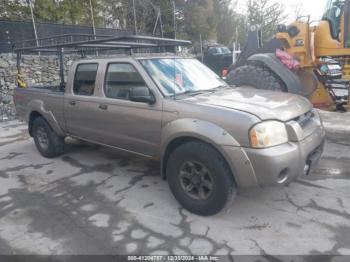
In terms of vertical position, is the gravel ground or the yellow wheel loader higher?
the yellow wheel loader

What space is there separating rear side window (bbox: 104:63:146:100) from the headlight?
61.8 inches

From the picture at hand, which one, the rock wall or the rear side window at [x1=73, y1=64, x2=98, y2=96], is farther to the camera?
the rock wall

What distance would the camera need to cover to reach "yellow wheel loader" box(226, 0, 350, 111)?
577 centimetres

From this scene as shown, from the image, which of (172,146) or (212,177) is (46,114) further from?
(212,177)

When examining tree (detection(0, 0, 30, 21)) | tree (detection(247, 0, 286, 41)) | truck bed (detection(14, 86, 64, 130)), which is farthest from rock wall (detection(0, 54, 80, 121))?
tree (detection(247, 0, 286, 41))

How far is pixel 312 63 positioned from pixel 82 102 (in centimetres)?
443

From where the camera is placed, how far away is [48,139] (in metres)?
5.54

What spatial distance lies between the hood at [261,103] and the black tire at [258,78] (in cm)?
232

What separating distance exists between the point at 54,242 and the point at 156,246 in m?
1.05

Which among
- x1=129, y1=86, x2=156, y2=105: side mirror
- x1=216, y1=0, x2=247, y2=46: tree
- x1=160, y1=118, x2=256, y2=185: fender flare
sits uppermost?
x1=216, y1=0, x2=247, y2=46: tree

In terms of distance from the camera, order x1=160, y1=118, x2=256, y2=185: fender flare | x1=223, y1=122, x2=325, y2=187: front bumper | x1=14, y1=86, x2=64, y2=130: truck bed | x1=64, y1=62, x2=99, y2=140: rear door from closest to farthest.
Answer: x1=223, y1=122, x2=325, y2=187: front bumper < x1=160, y1=118, x2=256, y2=185: fender flare < x1=64, y1=62, x2=99, y2=140: rear door < x1=14, y1=86, x2=64, y2=130: truck bed

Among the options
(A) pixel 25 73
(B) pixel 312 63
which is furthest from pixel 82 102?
(A) pixel 25 73

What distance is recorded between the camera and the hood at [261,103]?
3102mm

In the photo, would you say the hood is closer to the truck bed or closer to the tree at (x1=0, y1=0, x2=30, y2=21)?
the truck bed
